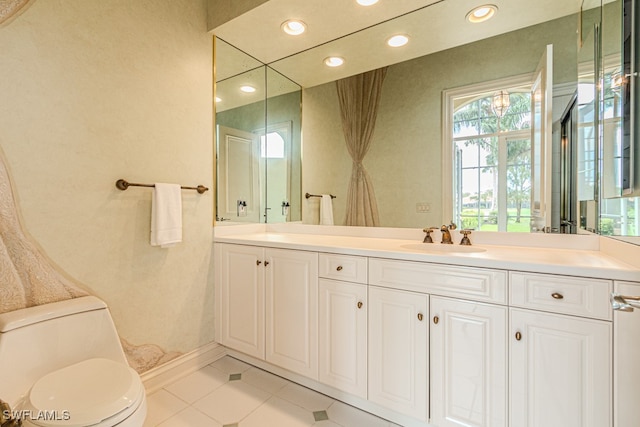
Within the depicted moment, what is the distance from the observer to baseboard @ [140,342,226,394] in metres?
1.82

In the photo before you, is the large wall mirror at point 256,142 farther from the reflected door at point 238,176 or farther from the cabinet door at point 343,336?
the cabinet door at point 343,336

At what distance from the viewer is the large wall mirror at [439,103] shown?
138 centimetres

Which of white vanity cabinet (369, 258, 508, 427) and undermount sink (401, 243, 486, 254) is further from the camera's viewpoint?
undermount sink (401, 243, 486, 254)

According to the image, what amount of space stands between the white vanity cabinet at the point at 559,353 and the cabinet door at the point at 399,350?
349 millimetres

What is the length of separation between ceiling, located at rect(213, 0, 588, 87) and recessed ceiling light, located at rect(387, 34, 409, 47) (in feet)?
0.08

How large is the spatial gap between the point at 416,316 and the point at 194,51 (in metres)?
2.13

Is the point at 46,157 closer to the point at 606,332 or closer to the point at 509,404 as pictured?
the point at 509,404

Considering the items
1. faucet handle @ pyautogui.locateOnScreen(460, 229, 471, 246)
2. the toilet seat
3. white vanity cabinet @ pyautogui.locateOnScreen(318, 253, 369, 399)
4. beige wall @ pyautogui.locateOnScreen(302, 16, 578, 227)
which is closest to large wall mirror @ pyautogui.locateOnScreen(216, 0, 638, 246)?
beige wall @ pyautogui.locateOnScreen(302, 16, 578, 227)

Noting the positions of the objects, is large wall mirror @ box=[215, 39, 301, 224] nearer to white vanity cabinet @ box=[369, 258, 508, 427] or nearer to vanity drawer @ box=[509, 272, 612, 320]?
white vanity cabinet @ box=[369, 258, 508, 427]

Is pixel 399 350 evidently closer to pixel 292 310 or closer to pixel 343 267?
pixel 343 267

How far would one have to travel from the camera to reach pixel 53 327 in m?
1.30

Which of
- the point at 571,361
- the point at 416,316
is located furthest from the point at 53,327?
the point at 571,361

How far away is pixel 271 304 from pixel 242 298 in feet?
0.87

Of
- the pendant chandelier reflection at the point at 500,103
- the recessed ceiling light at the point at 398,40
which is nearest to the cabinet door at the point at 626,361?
the pendant chandelier reflection at the point at 500,103
